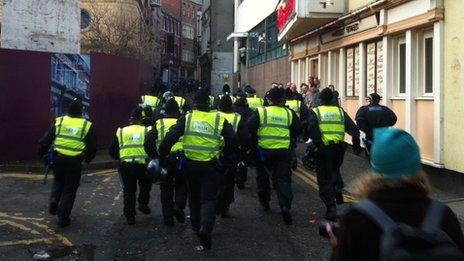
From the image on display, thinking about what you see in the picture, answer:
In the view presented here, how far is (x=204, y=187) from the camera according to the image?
6.79m

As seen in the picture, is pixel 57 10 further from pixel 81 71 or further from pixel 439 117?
pixel 439 117

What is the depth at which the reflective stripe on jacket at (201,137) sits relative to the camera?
268 inches

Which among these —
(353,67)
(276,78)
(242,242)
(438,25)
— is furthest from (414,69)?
(276,78)

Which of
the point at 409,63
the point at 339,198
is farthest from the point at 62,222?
the point at 409,63

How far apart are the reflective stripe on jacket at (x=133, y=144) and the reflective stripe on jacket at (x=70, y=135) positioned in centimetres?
50

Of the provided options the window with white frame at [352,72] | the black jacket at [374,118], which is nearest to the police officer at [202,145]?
the black jacket at [374,118]

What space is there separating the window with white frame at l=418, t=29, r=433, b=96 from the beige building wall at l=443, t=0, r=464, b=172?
1.09 meters

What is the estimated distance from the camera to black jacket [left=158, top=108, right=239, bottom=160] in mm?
6820

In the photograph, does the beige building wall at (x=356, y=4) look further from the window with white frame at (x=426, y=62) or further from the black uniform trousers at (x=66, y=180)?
the black uniform trousers at (x=66, y=180)

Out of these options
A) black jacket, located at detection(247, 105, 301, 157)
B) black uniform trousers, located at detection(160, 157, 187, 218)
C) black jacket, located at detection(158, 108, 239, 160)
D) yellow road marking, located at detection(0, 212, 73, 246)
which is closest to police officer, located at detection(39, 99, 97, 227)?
yellow road marking, located at detection(0, 212, 73, 246)

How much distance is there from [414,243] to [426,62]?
10205 millimetres

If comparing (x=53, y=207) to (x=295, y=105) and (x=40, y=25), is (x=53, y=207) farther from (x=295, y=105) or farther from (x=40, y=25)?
(x=40, y=25)

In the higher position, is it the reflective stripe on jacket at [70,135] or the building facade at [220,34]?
the building facade at [220,34]

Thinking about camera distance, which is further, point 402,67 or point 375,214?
point 402,67
